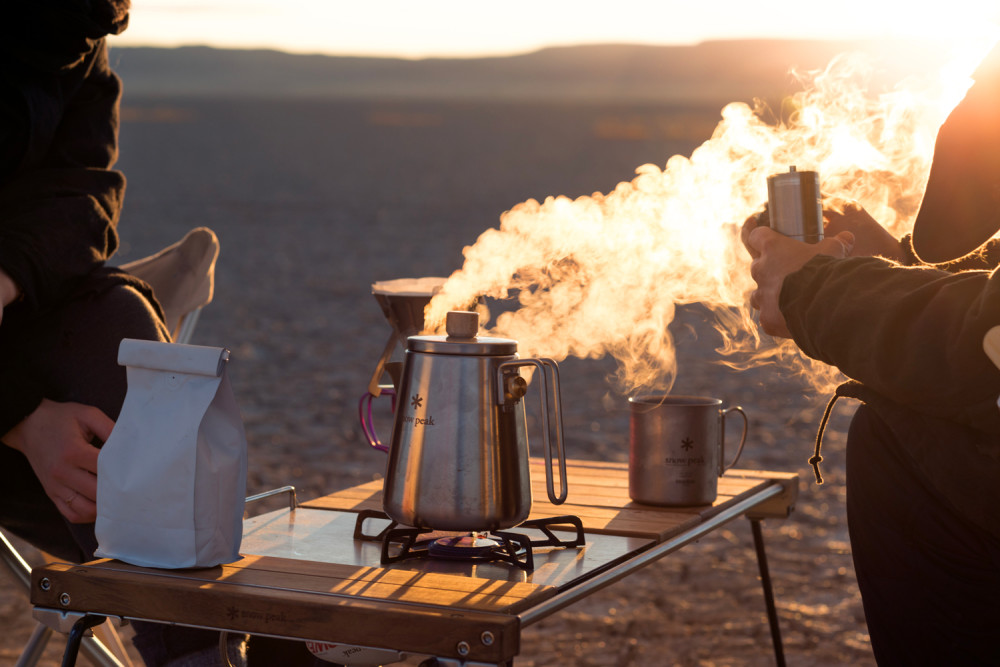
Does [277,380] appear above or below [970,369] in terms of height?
below

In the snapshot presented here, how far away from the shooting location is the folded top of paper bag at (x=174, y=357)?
141 cm

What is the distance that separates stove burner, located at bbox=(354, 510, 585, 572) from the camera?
1611 millimetres

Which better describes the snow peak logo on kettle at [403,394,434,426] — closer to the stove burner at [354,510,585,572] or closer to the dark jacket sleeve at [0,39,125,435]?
the stove burner at [354,510,585,572]

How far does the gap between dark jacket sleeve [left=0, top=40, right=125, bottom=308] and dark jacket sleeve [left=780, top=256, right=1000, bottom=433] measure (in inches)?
56.3

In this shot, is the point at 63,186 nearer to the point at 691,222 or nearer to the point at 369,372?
the point at 691,222

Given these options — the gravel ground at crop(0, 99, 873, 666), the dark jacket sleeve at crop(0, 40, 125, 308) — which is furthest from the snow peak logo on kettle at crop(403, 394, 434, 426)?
the gravel ground at crop(0, 99, 873, 666)

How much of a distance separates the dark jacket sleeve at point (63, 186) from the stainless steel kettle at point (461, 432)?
2.87 ft

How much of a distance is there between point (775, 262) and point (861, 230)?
447 mm

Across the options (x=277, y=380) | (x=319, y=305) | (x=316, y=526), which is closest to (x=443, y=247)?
(x=319, y=305)

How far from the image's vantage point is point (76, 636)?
4.66 feet

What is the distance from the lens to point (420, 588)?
56.5 inches

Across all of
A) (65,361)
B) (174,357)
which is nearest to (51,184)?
(65,361)

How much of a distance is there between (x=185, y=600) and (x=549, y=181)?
28314 millimetres

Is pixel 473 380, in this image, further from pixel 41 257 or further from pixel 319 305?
pixel 319 305
